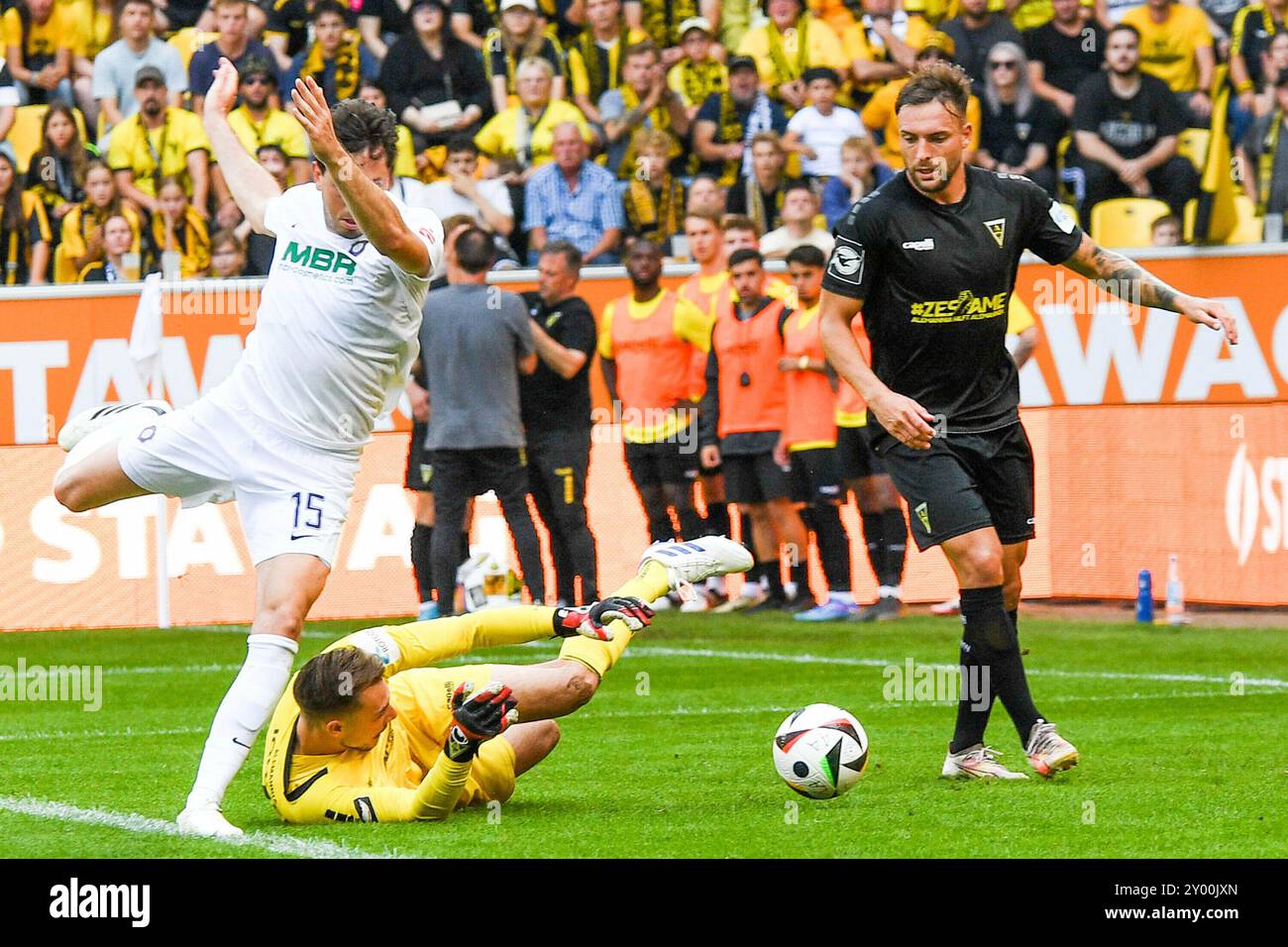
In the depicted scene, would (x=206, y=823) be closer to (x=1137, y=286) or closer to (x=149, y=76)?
(x=1137, y=286)

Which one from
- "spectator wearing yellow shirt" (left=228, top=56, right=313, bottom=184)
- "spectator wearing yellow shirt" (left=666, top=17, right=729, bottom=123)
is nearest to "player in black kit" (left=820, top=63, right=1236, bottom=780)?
"spectator wearing yellow shirt" (left=666, top=17, right=729, bottom=123)

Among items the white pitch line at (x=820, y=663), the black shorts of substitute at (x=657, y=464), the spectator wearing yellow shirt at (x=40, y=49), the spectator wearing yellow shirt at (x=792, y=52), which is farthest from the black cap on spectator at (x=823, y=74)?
the spectator wearing yellow shirt at (x=40, y=49)

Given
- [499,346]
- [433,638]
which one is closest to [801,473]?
[499,346]

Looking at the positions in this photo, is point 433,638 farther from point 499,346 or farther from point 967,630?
point 499,346

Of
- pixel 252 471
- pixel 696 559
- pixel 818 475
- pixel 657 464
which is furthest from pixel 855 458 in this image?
pixel 252 471

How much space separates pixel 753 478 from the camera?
1521 centimetres

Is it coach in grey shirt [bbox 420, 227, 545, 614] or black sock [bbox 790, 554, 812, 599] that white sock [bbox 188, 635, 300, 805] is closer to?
coach in grey shirt [bbox 420, 227, 545, 614]

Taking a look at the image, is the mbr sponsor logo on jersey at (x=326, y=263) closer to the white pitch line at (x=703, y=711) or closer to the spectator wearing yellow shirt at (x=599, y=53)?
the white pitch line at (x=703, y=711)

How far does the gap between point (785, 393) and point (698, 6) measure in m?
5.08

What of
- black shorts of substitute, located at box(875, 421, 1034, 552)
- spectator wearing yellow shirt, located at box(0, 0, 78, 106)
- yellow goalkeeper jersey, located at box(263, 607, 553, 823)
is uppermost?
spectator wearing yellow shirt, located at box(0, 0, 78, 106)

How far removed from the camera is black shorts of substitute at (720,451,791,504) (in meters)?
15.0

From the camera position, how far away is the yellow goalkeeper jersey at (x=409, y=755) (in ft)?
22.3

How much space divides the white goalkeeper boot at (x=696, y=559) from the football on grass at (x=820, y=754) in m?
0.81

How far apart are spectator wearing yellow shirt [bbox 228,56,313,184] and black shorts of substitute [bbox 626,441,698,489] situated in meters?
4.26
